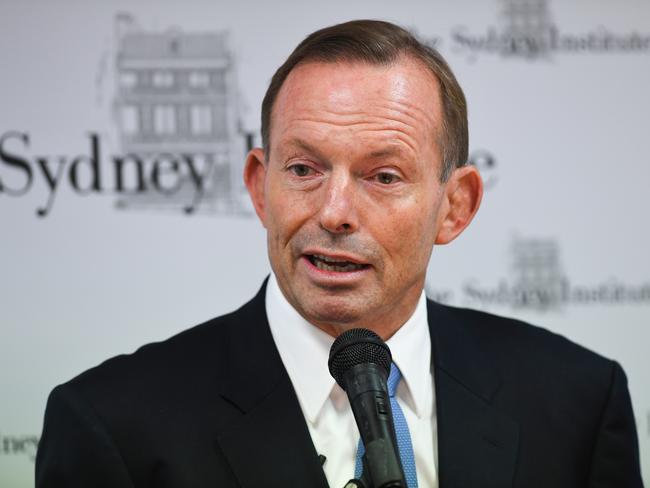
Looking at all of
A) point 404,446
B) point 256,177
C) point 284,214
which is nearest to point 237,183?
point 256,177

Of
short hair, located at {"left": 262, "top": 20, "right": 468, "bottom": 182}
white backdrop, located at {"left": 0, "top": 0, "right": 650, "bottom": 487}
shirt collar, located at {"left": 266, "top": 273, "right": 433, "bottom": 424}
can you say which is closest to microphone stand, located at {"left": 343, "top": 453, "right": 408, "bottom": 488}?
shirt collar, located at {"left": 266, "top": 273, "right": 433, "bottom": 424}

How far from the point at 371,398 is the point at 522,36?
2.10 meters

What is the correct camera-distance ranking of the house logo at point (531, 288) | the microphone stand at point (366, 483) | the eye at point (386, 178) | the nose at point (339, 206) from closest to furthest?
1. the microphone stand at point (366, 483)
2. the nose at point (339, 206)
3. the eye at point (386, 178)
4. the house logo at point (531, 288)

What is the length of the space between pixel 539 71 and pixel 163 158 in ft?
4.33

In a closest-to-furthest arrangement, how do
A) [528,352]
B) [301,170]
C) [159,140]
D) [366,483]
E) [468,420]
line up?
Answer: 1. [366,483]
2. [301,170]
3. [468,420]
4. [528,352]
5. [159,140]

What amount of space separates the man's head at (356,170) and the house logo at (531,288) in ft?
3.31

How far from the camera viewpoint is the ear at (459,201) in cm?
210

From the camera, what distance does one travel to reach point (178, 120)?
9.42ft

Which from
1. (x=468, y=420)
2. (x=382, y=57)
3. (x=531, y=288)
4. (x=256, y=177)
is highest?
(x=382, y=57)

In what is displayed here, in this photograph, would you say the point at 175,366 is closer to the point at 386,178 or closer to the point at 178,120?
the point at 386,178

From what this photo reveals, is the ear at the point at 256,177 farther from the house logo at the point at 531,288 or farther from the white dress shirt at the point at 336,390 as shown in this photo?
the house logo at the point at 531,288

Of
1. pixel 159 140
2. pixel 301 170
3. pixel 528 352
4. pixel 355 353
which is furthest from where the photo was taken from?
pixel 159 140

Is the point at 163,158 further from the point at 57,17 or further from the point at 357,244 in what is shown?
the point at 357,244

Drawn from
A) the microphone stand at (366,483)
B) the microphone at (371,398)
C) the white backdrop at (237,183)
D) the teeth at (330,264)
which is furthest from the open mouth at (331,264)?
the white backdrop at (237,183)
